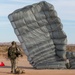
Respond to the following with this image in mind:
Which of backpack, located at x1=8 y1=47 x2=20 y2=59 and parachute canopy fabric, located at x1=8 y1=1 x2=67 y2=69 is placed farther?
parachute canopy fabric, located at x1=8 y1=1 x2=67 y2=69

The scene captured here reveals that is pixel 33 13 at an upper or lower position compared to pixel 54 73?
upper

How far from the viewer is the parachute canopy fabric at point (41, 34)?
91.1ft

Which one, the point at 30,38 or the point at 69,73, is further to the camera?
the point at 30,38

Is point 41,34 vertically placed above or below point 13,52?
above

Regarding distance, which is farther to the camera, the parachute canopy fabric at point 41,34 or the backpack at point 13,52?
the parachute canopy fabric at point 41,34

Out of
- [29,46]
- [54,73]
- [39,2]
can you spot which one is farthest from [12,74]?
[39,2]

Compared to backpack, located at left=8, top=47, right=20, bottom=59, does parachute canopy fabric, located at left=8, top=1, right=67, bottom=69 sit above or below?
Result: above

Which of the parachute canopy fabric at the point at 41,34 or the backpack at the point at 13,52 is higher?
the parachute canopy fabric at the point at 41,34

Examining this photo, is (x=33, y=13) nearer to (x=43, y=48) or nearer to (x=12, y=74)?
(x=43, y=48)

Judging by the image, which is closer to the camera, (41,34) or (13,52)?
(13,52)

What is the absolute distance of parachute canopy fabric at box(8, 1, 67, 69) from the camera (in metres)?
27.8

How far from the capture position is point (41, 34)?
92.6ft

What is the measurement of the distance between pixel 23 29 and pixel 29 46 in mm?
1267

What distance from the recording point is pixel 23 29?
27.8 metres
